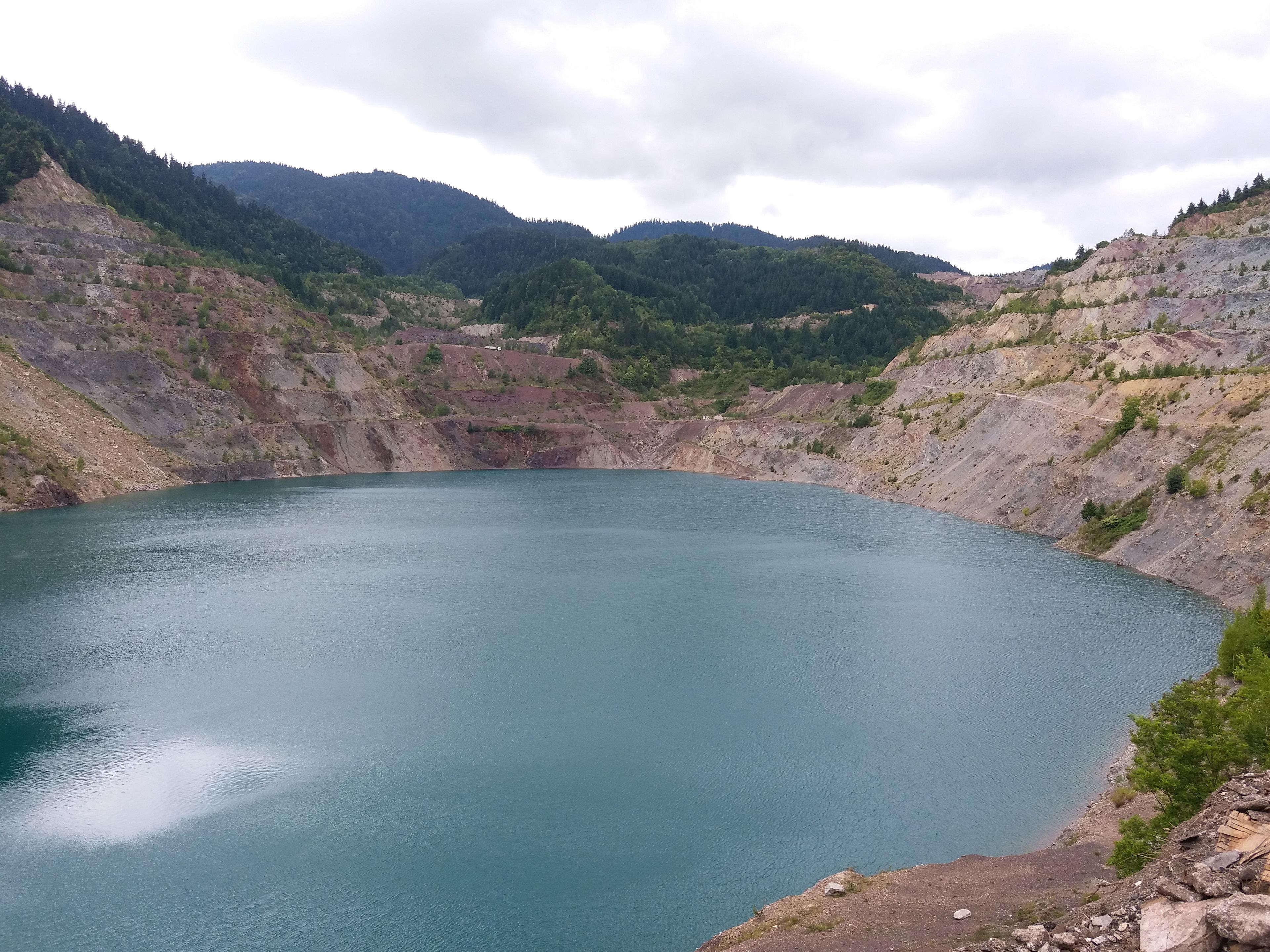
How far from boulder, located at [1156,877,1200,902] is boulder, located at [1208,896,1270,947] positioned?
65cm

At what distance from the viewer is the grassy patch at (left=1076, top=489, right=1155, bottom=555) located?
47656mm

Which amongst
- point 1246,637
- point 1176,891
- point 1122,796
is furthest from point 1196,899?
point 1246,637

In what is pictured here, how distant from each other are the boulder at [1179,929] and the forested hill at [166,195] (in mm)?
120659

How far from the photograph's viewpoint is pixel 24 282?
87.0 metres

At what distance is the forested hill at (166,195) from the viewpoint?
4363 inches

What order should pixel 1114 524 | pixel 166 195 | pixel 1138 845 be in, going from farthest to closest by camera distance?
1. pixel 166 195
2. pixel 1114 524
3. pixel 1138 845

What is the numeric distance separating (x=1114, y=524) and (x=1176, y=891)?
43705 mm

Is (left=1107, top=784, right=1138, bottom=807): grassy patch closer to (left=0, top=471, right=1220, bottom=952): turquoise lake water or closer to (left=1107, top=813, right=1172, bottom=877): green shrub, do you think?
(left=0, top=471, right=1220, bottom=952): turquoise lake water

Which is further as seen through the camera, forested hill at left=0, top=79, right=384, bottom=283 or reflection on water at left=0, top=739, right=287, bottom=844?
forested hill at left=0, top=79, right=384, bottom=283

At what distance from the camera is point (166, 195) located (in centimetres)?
13388

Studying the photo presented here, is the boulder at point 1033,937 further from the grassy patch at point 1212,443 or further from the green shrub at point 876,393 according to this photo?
the green shrub at point 876,393

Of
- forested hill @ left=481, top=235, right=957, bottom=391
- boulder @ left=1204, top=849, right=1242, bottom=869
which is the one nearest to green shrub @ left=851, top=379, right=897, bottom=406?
forested hill @ left=481, top=235, right=957, bottom=391

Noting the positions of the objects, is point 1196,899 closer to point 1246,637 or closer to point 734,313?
point 1246,637

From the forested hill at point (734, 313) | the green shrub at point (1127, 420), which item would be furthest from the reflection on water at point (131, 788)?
the forested hill at point (734, 313)
